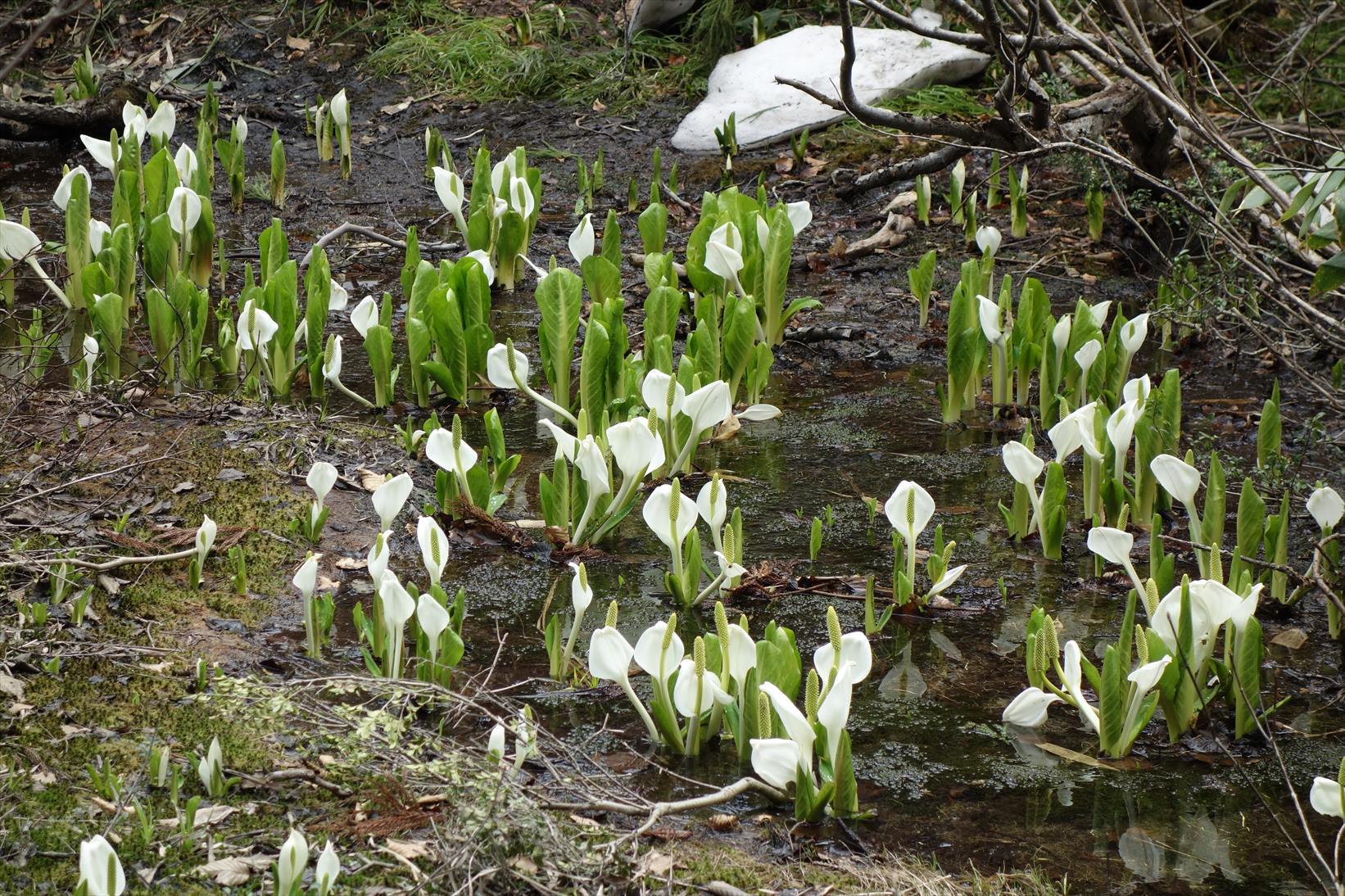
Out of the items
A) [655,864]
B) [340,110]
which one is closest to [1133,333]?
[655,864]

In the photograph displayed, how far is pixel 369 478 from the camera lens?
3680mm

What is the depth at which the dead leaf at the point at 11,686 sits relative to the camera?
2.50 meters

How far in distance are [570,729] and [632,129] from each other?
18.8ft

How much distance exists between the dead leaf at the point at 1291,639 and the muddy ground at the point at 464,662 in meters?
0.07

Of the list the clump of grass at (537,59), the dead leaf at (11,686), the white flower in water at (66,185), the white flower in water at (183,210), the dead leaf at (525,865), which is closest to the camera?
the dead leaf at (525,865)

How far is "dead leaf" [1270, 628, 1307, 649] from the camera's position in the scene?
302 cm

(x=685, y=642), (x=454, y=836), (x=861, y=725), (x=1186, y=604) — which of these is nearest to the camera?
(x=454, y=836)

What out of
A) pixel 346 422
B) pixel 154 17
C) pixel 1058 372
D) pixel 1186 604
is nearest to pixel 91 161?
pixel 154 17

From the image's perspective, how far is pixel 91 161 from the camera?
7.20 m

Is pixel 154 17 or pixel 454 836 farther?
pixel 154 17

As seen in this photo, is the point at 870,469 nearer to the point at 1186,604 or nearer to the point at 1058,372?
the point at 1058,372

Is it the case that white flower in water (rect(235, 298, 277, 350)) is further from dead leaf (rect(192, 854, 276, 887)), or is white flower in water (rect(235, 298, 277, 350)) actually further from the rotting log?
the rotting log

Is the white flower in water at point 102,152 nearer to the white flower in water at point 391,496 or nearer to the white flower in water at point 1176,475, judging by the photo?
the white flower in water at point 391,496

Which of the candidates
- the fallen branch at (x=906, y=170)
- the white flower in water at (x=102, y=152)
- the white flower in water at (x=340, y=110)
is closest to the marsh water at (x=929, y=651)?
the white flower in water at (x=102, y=152)
